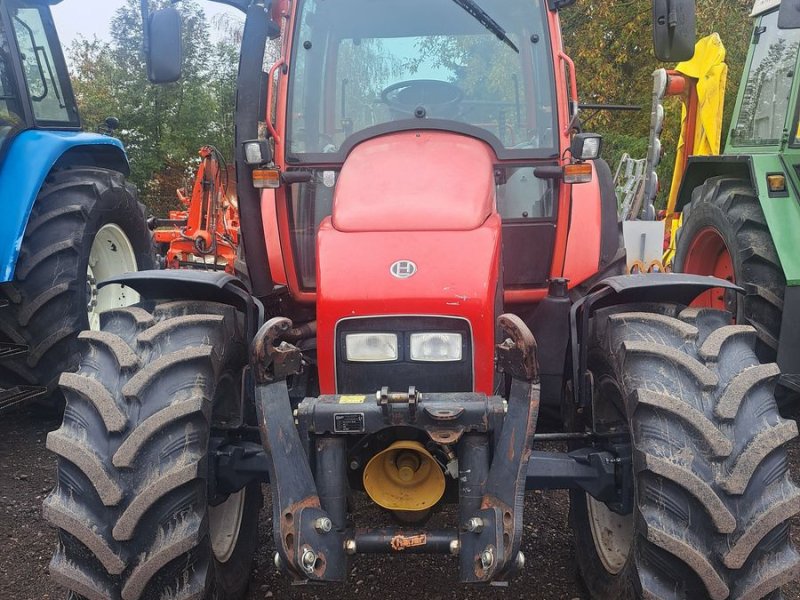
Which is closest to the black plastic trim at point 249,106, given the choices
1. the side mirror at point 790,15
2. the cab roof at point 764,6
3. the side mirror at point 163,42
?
the side mirror at point 163,42

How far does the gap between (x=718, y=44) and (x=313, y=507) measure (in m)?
6.05

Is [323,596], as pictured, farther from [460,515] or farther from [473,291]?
[473,291]

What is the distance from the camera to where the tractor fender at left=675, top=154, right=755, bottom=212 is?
4.62 m

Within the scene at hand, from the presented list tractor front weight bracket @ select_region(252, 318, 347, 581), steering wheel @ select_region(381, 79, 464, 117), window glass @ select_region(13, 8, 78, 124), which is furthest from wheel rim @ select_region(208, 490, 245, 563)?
window glass @ select_region(13, 8, 78, 124)

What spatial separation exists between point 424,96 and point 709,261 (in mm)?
2801

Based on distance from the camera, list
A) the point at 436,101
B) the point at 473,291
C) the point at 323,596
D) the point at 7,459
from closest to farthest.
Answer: the point at 473,291 → the point at 323,596 → the point at 436,101 → the point at 7,459

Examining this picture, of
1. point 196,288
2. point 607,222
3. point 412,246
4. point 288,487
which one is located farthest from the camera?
point 607,222

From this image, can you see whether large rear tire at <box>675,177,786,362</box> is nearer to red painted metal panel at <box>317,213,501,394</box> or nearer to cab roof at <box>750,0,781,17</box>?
cab roof at <box>750,0,781,17</box>

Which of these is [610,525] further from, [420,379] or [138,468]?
[138,468]

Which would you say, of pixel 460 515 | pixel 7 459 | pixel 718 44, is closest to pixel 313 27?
pixel 460 515

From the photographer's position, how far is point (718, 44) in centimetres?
661

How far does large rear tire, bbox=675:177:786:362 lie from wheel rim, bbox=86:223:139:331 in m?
3.71

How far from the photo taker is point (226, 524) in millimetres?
2803

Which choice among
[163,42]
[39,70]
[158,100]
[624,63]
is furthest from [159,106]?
[163,42]
